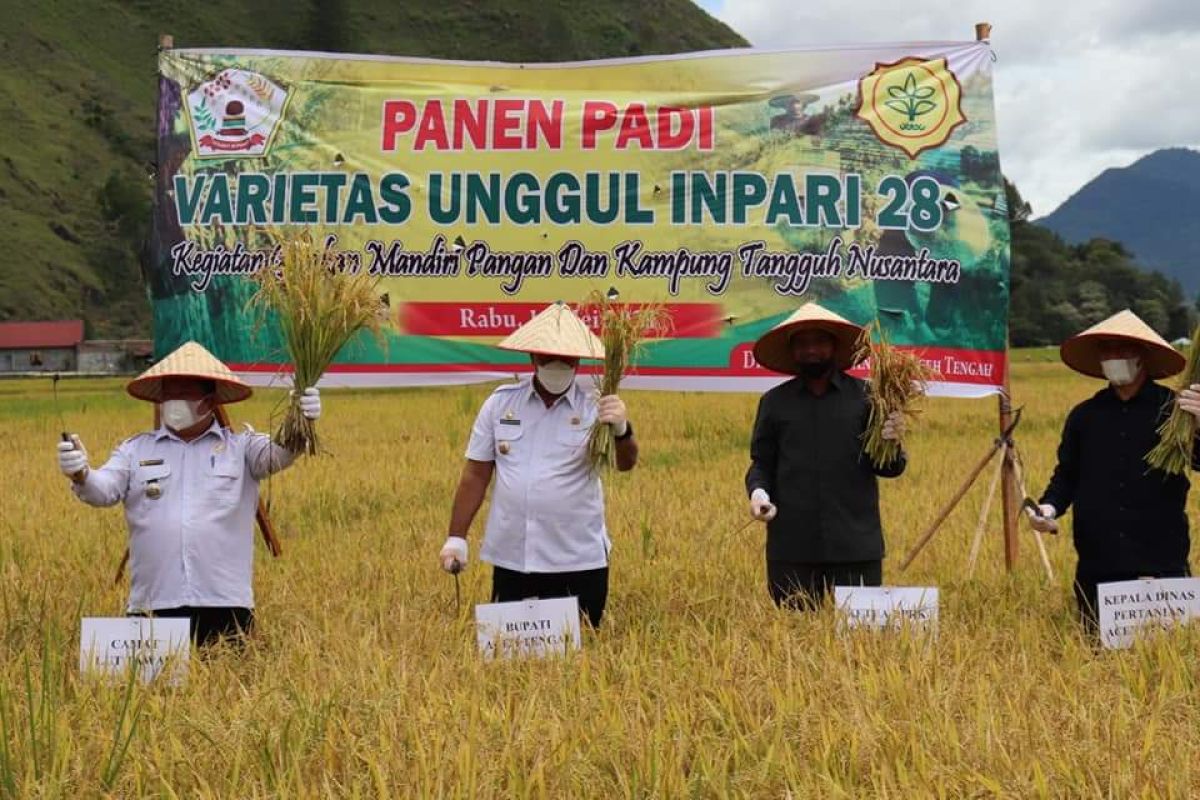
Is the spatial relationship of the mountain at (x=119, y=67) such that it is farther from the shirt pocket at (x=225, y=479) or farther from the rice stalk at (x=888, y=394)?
the rice stalk at (x=888, y=394)

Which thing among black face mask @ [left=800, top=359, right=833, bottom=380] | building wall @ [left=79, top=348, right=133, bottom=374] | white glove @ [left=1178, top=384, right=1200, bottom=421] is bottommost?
white glove @ [left=1178, top=384, right=1200, bottom=421]

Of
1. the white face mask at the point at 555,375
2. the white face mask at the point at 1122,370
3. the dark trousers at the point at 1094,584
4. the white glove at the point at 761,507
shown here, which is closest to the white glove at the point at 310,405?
the white face mask at the point at 555,375

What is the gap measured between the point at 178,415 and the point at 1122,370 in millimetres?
Result: 3689

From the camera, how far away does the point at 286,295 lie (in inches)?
183

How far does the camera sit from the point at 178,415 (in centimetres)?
432

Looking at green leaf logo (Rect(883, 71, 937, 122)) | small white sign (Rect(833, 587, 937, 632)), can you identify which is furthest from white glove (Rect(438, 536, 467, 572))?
green leaf logo (Rect(883, 71, 937, 122))

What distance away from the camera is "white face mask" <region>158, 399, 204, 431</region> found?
4320mm

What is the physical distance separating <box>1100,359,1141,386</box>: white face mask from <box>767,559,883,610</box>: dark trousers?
120 cm

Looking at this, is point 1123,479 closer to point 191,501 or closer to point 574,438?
point 574,438

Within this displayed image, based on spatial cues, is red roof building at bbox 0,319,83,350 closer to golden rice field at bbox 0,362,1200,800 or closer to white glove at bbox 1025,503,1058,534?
golden rice field at bbox 0,362,1200,800

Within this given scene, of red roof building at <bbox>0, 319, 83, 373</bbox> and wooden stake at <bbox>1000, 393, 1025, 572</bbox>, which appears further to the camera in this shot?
red roof building at <bbox>0, 319, 83, 373</bbox>

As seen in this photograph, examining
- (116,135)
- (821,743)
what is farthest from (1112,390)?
(116,135)

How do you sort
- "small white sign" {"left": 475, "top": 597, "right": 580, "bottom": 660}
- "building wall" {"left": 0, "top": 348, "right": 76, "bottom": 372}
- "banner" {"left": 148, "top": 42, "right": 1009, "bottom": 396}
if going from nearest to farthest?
"small white sign" {"left": 475, "top": 597, "right": 580, "bottom": 660}
"banner" {"left": 148, "top": 42, "right": 1009, "bottom": 396}
"building wall" {"left": 0, "top": 348, "right": 76, "bottom": 372}

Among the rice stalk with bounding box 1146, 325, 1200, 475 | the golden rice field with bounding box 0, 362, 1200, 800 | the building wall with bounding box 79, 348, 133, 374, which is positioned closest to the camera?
the golden rice field with bounding box 0, 362, 1200, 800
